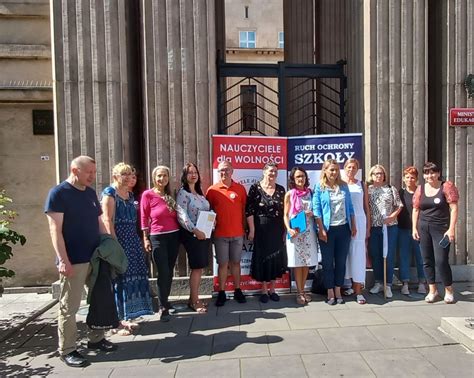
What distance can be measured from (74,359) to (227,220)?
7.71 ft

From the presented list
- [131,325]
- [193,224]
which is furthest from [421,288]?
[131,325]

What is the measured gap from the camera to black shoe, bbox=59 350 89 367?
156 inches

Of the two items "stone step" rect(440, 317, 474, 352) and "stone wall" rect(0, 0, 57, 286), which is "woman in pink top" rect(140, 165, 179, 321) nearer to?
"stone wall" rect(0, 0, 57, 286)

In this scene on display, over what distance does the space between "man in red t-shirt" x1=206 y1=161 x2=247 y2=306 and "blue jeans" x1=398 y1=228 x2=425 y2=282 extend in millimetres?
2260

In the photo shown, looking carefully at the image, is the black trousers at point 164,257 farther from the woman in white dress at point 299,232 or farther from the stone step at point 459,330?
the stone step at point 459,330

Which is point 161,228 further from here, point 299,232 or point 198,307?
point 299,232

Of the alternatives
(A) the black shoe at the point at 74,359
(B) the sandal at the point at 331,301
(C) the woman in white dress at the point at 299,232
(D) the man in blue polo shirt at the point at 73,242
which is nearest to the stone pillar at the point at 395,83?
(C) the woman in white dress at the point at 299,232

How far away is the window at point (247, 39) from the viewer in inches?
1352

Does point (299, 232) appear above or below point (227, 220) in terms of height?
below

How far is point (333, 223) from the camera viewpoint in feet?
17.7

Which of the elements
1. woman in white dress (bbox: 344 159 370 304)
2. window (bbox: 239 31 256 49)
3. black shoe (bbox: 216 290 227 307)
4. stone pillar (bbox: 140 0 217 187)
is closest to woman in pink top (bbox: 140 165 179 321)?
black shoe (bbox: 216 290 227 307)

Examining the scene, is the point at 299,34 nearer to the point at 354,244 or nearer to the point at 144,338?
the point at 354,244

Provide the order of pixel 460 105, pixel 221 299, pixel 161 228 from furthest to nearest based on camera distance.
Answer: pixel 460 105 < pixel 221 299 < pixel 161 228

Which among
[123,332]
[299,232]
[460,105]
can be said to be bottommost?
[123,332]
